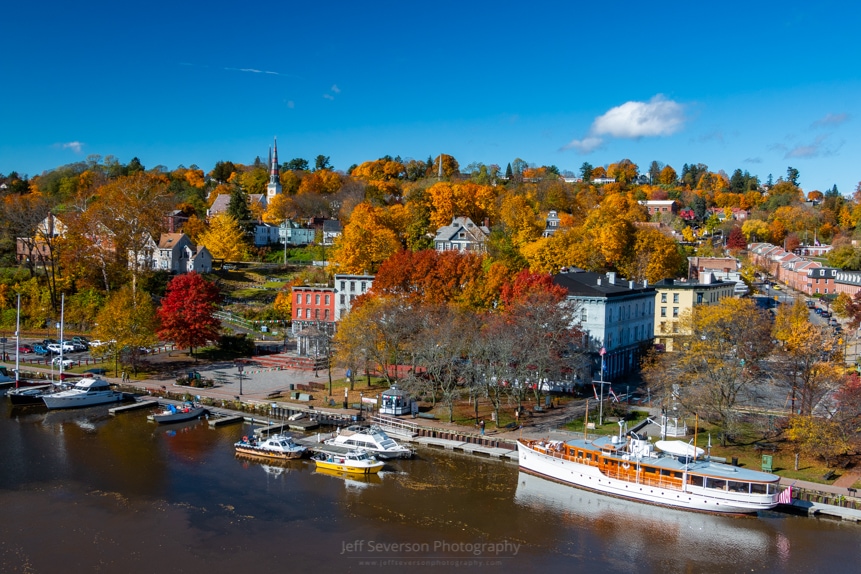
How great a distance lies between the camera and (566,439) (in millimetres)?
42156

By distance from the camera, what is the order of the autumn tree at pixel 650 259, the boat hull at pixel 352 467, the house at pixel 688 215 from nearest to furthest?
the boat hull at pixel 352 467, the autumn tree at pixel 650 259, the house at pixel 688 215

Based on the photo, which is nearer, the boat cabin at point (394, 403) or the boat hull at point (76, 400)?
the boat cabin at point (394, 403)

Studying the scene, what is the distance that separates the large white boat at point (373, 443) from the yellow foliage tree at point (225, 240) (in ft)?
204

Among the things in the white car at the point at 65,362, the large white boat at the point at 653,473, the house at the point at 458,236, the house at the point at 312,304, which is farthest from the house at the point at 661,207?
the large white boat at the point at 653,473

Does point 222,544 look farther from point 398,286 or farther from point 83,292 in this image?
point 83,292

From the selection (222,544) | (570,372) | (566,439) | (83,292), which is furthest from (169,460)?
(83,292)

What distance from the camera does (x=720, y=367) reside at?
41.5 m

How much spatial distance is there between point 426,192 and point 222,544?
277 ft

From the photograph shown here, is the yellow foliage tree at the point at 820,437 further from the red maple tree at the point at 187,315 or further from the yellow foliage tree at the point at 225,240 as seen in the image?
the yellow foliage tree at the point at 225,240

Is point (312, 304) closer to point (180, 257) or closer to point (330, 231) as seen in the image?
point (180, 257)

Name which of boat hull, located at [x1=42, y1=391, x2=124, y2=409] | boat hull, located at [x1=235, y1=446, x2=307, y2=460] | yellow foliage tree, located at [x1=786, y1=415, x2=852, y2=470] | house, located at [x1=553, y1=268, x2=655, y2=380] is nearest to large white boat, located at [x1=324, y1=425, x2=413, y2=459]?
boat hull, located at [x1=235, y1=446, x2=307, y2=460]

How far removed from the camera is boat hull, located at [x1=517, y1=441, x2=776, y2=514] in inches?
1316

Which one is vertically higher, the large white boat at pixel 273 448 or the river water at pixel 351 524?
the large white boat at pixel 273 448

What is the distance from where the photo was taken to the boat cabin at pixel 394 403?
4768 cm
